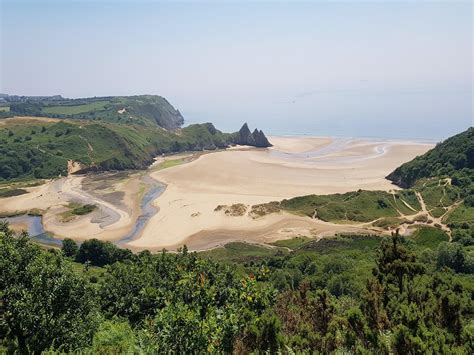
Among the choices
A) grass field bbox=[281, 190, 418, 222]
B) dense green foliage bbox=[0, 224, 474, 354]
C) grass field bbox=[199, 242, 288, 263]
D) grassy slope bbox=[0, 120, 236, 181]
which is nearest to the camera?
dense green foliage bbox=[0, 224, 474, 354]

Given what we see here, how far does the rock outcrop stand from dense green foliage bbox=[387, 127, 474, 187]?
74020 mm

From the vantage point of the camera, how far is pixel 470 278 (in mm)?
47469

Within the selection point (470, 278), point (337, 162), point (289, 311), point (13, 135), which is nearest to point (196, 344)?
point (289, 311)

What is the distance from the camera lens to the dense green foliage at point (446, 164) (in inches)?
3836

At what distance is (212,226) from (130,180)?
188 feet

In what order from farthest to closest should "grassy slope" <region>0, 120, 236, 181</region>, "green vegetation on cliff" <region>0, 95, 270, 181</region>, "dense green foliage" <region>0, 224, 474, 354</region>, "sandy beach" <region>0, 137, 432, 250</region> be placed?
"green vegetation on cliff" <region>0, 95, 270, 181</region> → "grassy slope" <region>0, 120, 236, 181</region> → "sandy beach" <region>0, 137, 432, 250</region> → "dense green foliage" <region>0, 224, 474, 354</region>

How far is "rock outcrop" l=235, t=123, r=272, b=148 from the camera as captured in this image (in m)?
181

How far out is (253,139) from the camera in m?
186

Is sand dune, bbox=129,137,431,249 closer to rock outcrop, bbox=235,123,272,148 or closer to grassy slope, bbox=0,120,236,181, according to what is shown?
rock outcrop, bbox=235,123,272,148

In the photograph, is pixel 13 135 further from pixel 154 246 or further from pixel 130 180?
pixel 154 246

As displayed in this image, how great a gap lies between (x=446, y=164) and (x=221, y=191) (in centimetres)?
5724

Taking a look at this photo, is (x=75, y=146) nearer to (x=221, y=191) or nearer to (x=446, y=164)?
(x=221, y=191)

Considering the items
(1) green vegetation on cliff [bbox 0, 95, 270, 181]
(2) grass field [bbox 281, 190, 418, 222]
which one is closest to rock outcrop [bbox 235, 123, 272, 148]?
(1) green vegetation on cliff [bbox 0, 95, 270, 181]

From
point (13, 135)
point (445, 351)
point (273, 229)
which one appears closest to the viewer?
point (445, 351)
